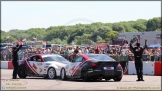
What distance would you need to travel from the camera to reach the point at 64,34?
111000mm

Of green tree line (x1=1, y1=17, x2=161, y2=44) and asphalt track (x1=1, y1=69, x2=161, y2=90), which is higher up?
green tree line (x1=1, y1=17, x2=161, y2=44)

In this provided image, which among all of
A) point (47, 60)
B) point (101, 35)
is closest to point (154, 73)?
point (47, 60)

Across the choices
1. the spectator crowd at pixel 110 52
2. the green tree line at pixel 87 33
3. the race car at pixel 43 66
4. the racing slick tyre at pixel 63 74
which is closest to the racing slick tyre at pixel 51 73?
the race car at pixel 43 66

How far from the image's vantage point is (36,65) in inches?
855

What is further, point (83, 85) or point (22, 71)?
point (22, 71)

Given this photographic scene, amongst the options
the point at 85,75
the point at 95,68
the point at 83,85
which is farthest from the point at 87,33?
the point at 83,85

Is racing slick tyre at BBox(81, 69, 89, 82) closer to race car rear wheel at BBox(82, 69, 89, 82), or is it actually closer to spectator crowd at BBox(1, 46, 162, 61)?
race car rear wheel at BBox(82, 69, 89, 82)

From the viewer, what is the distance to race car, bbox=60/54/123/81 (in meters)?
18.2

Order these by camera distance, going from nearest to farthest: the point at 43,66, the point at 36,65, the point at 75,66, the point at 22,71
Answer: the point at 75,66, the point at 43,66, the point at 36,65, the point at 22,71

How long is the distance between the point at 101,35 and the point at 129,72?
227ft

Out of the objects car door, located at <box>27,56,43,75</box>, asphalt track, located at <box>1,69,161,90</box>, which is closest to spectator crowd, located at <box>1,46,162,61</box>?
car door, located at <box>27,56,43,75</box>

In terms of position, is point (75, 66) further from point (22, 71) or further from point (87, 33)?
point (87, 33)

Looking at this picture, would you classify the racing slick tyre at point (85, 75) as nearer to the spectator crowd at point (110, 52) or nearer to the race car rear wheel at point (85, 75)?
the race car rear wheel at point (85, 75)

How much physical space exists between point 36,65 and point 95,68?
14.8ft
